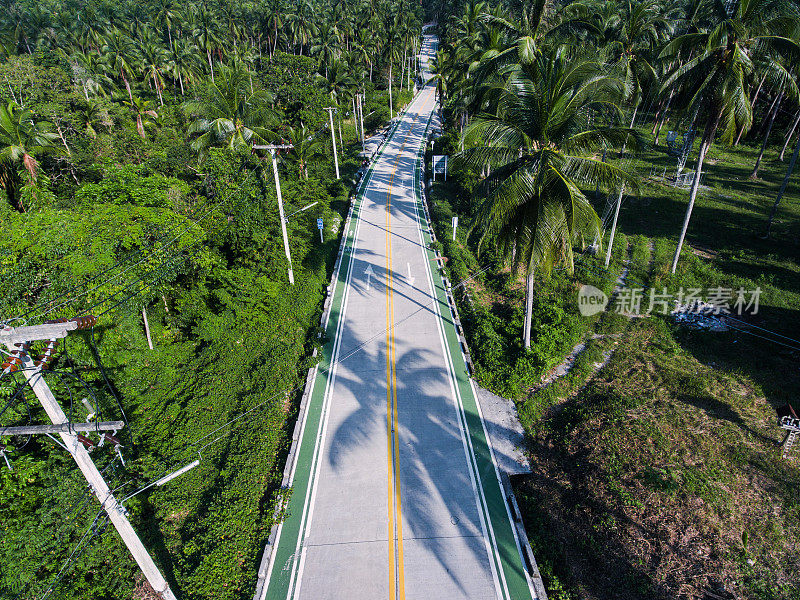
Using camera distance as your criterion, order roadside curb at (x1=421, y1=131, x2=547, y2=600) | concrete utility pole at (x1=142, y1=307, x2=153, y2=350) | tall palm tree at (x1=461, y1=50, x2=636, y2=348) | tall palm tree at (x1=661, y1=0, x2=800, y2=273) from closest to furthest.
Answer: roadside curb at (x1=421, y1=131, x2=547, y2=600), tall palm tree at (x1=461, y1=50, x2=636, y2=348), tall palm tree at (x1=661, y1=0, x2=800, y2=273), concrete utility pole at (x1=142, y1=307, x2=153, y2=350)

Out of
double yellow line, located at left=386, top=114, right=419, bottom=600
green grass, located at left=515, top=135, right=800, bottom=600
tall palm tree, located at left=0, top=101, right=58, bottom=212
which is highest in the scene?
tall palm tree, located at left=0, top=101, right=58, bottom=212

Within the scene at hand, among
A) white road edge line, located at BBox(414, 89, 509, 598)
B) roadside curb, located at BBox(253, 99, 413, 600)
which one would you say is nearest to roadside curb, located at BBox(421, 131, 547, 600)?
white road edge line, located at BBox(414, 89, 509, 598)

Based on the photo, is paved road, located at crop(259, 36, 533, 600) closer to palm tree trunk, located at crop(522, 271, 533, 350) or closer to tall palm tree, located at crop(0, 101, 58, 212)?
palm tree trunk, located at crop(522, 271, 533, 350)

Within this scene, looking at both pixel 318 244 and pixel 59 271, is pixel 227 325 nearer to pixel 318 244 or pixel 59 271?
pixel 59 271

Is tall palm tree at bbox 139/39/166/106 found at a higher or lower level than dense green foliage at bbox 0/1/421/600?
higher

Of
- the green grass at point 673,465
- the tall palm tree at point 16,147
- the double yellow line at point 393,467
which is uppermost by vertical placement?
the tall palm tree at point 16,147

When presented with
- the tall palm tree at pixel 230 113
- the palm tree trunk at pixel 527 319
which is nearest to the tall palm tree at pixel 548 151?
the palm tree trunk at pixel 527 319

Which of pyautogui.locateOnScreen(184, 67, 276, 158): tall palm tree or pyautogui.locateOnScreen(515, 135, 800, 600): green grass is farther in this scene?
pyautogui.locateOnScreen(184, 67, 276, 158): tall palm tree

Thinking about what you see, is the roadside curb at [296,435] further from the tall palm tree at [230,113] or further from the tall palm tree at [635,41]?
the tall palm tree at [635,41]
